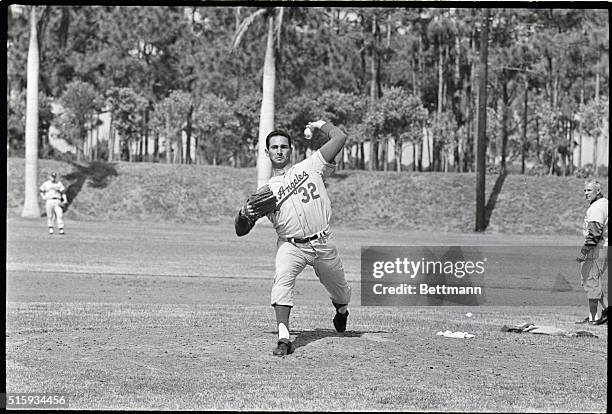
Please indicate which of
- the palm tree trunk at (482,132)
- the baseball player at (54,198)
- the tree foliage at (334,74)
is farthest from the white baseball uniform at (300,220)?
the tree foliage at (334,74)

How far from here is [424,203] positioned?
3722cm

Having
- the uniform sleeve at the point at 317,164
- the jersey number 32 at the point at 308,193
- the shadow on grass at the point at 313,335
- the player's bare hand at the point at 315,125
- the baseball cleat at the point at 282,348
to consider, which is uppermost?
the player's bare hand at the point at 315,125

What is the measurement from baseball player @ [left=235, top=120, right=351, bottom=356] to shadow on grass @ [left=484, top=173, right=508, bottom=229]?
92.5 ft

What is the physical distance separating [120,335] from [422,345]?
2760 millimetres

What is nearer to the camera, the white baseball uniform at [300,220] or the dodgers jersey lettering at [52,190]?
the white baseball uniform at [300,220]

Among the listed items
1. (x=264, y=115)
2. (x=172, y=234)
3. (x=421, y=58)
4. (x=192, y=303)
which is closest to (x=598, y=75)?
(x=421, y=58)

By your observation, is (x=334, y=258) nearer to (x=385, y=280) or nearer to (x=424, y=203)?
(x=385, y=280)

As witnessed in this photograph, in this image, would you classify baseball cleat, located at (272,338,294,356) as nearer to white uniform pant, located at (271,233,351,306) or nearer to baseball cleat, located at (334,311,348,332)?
white uniform pant, located at (271,233,351,306)

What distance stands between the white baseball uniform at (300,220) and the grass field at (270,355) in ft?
2.26

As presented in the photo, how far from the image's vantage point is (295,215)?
22.6 feet

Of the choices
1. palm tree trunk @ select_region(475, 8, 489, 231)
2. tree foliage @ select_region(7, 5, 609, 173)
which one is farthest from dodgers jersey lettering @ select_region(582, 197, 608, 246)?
tree foliage @ select_region(7, 5, 609, 173)

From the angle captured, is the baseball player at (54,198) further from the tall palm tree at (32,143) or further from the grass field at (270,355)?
the tall palm tree at (32,143)

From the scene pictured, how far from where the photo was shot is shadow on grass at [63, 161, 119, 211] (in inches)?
1497

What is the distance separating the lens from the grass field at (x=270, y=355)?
5.94m
